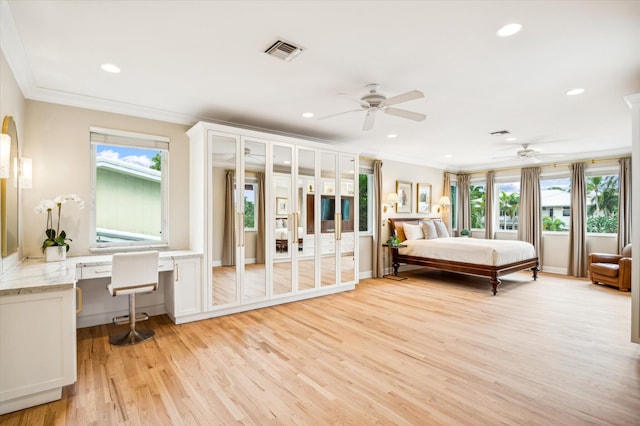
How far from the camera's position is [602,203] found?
6.96 metres

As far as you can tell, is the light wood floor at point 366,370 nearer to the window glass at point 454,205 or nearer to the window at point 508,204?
the window at point 508,204

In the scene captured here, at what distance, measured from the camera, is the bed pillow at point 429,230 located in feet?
24.1

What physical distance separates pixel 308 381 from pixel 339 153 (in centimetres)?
367

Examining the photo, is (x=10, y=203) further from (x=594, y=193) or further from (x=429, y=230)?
(x=594, y=193)

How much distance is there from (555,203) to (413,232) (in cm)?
358

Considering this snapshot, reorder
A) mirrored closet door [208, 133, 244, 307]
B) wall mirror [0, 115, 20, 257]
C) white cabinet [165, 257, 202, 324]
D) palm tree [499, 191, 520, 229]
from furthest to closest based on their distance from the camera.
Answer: palm tree [499, 191, 520, 229]
mirrored closet door [208, 133, 244, 307]
white cabinet [165, 257, 202, 324]
wall mirror [0, 115, 20, 257]

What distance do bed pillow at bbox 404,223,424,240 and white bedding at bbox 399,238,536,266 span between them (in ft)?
0.85

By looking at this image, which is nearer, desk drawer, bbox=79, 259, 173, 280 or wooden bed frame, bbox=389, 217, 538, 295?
desk drawer, bbox=79, 259, 173, 280

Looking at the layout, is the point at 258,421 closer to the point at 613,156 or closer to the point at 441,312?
the point at 441,312

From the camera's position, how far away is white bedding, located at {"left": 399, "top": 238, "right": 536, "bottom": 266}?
5574mm

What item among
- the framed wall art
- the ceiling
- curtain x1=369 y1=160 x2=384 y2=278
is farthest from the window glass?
the ceiling

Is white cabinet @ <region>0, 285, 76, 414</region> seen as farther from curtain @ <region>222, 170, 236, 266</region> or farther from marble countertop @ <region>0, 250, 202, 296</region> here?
curtain @ <region>222, 170, 236, 266</region>

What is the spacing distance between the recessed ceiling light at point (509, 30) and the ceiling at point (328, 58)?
6cm

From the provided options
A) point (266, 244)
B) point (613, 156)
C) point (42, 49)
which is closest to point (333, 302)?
point (266, 244)
